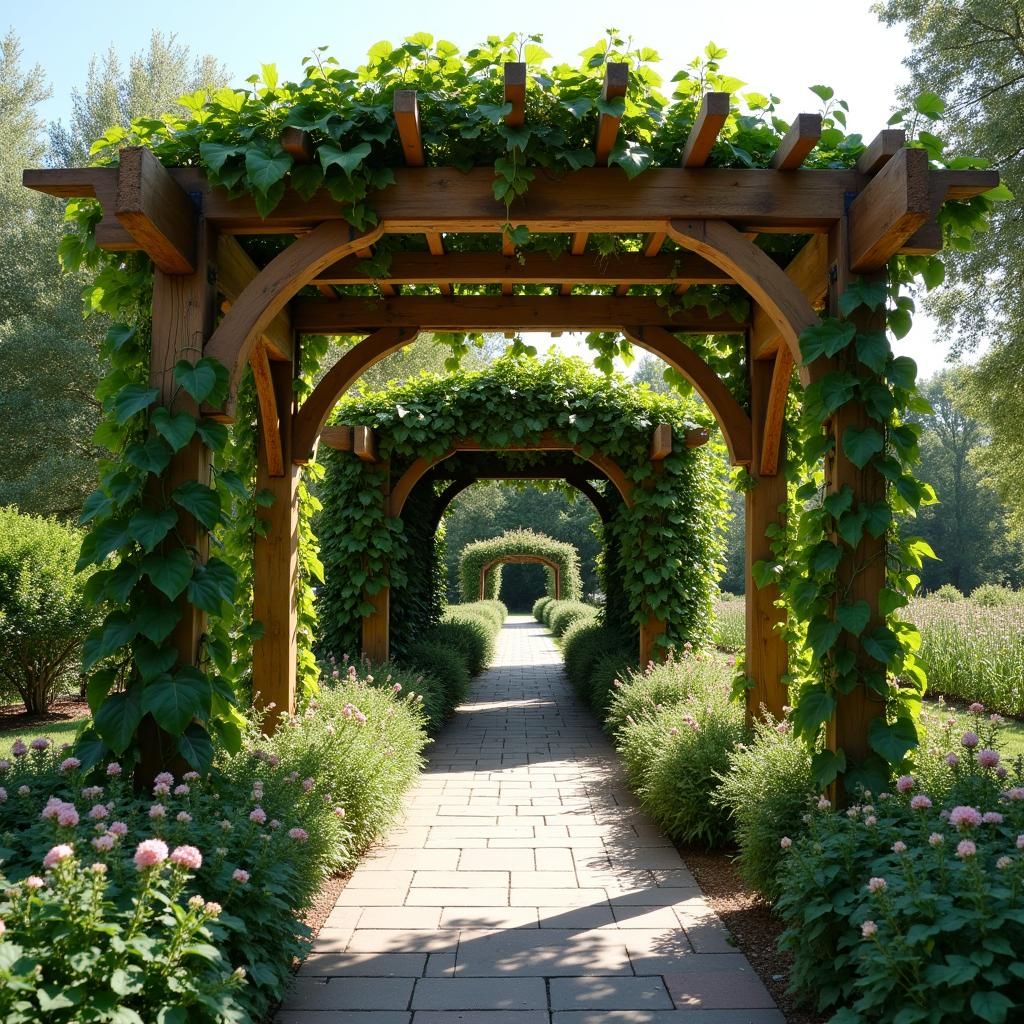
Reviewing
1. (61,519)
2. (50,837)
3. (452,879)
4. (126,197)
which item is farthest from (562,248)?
(61,519)

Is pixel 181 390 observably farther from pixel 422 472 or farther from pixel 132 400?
pixel 422 472

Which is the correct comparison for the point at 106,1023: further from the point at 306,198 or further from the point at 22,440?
the point at 22,440

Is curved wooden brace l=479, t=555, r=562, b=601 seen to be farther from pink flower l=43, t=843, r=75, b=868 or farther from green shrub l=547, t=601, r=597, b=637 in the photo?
pink flower l=43, t=843, r=75, b=868

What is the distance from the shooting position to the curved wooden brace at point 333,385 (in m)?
5.26

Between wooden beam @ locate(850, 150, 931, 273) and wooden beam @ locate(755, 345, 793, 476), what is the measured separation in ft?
4.05

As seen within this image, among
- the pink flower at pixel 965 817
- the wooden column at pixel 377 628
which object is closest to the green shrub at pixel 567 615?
the wooden column at pixel 377 628

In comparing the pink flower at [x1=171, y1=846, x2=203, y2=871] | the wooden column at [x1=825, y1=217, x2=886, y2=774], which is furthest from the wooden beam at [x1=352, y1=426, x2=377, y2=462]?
the pink flower at [x1=171, y1=846, x2=203, y2=871]

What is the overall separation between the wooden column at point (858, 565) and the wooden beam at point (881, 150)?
1.23 ft

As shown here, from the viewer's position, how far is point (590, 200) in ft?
11.9

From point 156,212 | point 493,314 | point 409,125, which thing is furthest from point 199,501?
point 493,314

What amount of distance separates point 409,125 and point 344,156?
0.86 feet

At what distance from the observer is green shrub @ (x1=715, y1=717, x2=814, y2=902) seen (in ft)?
11.3

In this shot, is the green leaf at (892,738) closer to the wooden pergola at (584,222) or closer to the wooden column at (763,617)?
the wooden pergola at (584,222)

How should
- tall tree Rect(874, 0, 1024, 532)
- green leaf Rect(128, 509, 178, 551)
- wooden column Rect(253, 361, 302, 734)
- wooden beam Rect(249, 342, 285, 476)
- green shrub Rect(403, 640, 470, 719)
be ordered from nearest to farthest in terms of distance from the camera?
green leaf Rect(128, 509, 178, 551) < wooden beam Rect(249, 342, 285, 476) < wooden column Rect(253, 361, 302, 734) < green shrub Rect(403, 640, 470, 719) < tall tree Rect(874, 0, 1024, 532)
